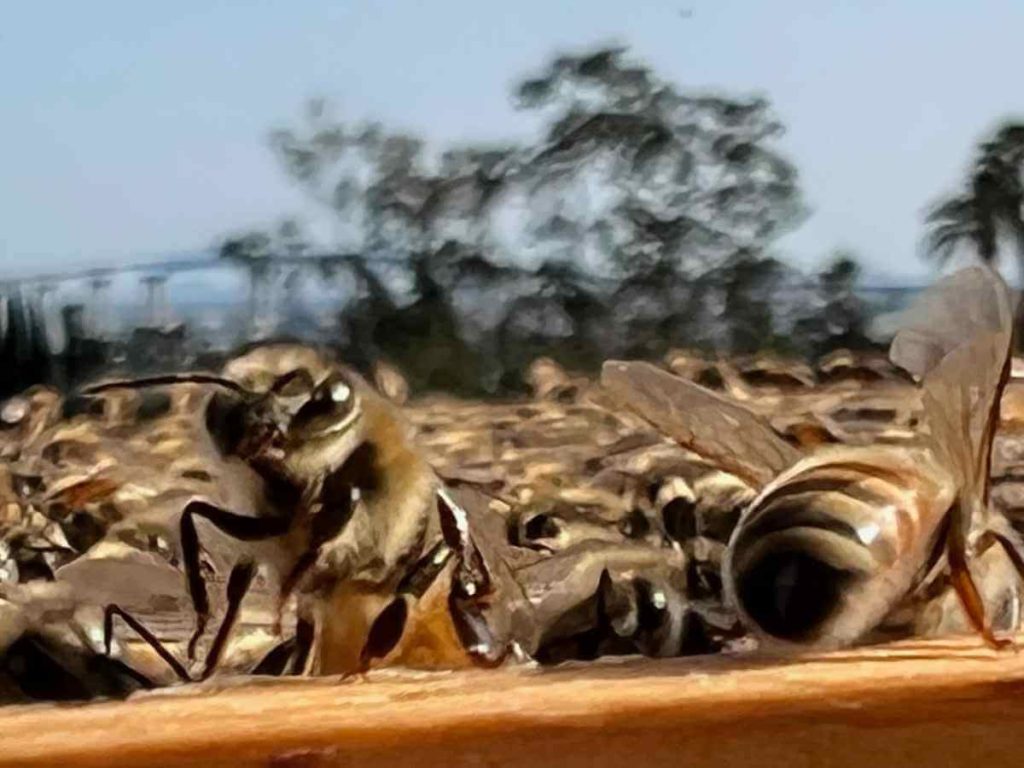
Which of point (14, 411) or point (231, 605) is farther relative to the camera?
point (14, 411)

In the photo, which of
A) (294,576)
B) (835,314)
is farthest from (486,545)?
(835,314)

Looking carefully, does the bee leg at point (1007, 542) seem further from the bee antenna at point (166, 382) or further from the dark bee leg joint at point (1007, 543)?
the bee antenna at point (166, 382)

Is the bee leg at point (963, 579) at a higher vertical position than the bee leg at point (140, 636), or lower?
higher

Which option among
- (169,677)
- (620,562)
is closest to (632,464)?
(620,562)

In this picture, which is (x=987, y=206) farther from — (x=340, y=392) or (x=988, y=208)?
(x=340, y=392)

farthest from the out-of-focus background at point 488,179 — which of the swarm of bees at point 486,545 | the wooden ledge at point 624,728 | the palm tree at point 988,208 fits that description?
the wooden ledge at point 624,728

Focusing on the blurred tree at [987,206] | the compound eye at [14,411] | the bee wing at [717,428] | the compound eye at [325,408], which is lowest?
the compound eye at [14,411]

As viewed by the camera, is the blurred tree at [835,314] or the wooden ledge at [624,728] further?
the blurred tree at [835,314]

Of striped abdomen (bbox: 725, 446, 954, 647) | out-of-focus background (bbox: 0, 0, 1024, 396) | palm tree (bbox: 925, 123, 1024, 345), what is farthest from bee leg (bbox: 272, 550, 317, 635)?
palm tree (bbox: 925, 123, 1024, 345)
